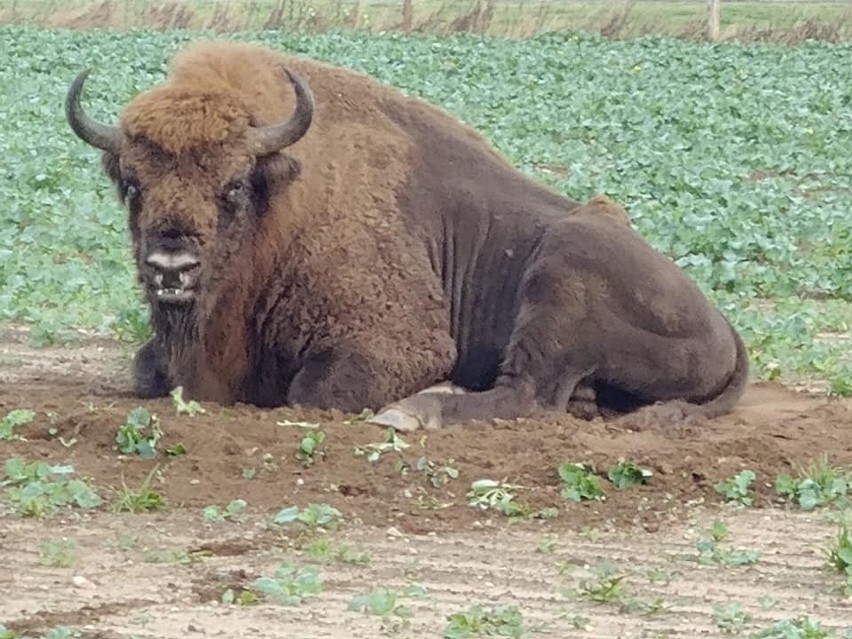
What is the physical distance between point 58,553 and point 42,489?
80 cm

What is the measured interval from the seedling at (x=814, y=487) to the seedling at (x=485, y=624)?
2.02m

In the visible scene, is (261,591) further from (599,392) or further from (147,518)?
(599,392)

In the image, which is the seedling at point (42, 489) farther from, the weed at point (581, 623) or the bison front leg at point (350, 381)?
the weed at point (581, 623)

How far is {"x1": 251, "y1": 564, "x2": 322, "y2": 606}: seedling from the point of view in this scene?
5.65 metres

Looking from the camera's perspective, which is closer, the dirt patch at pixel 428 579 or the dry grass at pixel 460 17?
the dirt patch at pixel 428 579

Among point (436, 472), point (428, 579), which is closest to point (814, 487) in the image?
point (436, 472)

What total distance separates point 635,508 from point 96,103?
1855 cm

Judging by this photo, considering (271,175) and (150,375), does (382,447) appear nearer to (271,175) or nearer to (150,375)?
(271,175)

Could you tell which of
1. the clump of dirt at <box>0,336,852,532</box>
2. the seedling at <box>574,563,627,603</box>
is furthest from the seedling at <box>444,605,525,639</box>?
the clump of dirt at <box>0,336,852,532</box>

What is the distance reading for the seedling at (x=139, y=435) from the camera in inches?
292

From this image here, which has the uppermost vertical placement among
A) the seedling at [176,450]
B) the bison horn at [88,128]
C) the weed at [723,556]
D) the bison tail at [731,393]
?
the bison horn at [88,128]

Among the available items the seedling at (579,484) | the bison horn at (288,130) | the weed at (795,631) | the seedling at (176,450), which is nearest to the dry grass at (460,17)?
the bison horn at (288,130)

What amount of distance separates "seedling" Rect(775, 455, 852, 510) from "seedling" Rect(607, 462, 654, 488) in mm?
536

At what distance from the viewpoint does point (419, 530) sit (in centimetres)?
662
